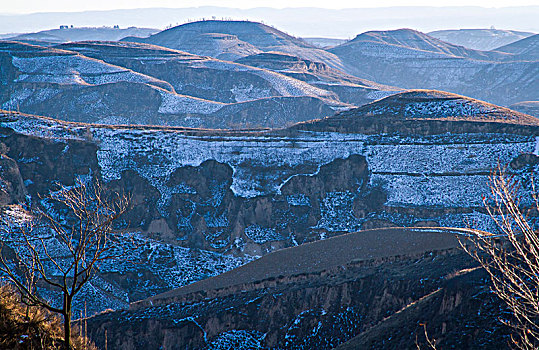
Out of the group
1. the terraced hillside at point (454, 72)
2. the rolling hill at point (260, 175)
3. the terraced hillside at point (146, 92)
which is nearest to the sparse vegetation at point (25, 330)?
the rolling hill at point (260, 175)

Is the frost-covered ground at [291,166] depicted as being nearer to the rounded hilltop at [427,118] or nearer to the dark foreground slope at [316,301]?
the rounded hilltop at [427,118]

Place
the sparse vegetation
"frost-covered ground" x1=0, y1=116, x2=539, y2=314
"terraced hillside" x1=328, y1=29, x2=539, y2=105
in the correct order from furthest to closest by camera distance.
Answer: "terraced hillside" x1=328, y1=29, x2=539, y2=105
"frost-covered ground" x1=0, y1=116, x2=539, y2=314
the sparse vegetation

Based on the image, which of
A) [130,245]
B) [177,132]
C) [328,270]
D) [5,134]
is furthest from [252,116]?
[328,270]

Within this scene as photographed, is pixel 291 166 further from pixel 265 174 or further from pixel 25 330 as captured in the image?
pixel 25 330

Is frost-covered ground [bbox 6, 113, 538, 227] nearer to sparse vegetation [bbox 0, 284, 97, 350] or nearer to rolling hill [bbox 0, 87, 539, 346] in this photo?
rolling hill [bbox 0, 87, 539, 346]

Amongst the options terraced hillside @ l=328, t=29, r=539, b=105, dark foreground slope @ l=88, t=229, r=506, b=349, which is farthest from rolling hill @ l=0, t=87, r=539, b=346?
terraced hillside @ l=328, t=29, r=539, b=105

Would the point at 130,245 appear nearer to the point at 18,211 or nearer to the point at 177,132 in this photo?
→ the point at 18,211
